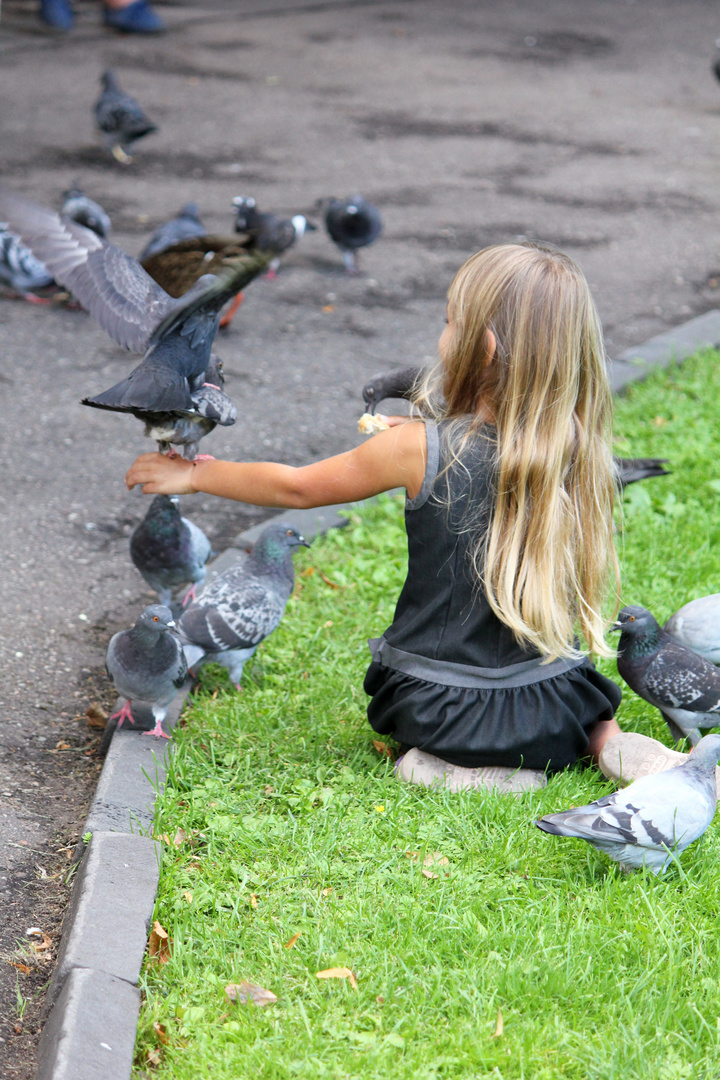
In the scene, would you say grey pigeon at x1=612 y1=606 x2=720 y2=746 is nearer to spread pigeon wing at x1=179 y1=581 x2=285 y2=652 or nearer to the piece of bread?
the piece of bread

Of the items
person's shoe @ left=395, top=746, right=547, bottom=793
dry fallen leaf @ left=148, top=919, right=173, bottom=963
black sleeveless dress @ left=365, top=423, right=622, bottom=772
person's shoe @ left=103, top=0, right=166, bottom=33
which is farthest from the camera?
person's shoe @ left=103, top=0, right=166, bottom=33

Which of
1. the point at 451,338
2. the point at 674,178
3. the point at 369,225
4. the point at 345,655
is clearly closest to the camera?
the point at 451,338

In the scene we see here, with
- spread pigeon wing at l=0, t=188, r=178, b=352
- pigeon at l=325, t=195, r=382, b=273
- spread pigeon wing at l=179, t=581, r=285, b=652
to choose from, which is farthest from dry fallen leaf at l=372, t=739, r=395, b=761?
pigeon at l=325, t=195, r=382, b=273

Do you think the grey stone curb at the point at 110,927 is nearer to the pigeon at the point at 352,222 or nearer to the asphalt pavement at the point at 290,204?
the asphalt pavement at the point at 290,204

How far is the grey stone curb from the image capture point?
226 cm

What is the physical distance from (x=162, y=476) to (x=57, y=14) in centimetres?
1490

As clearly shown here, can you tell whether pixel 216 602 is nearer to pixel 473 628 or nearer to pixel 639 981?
pixel 473 628

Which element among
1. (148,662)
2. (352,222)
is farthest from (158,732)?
(352,222)

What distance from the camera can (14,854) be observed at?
296 centimetres

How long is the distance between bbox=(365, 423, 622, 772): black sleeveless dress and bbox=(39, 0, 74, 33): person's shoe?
592 inches

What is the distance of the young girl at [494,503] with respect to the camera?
2.88 meters

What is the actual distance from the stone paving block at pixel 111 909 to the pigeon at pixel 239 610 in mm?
831

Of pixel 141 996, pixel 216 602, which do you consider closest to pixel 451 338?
pixel 216 602

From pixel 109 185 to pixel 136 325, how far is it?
Result: 7.38m
